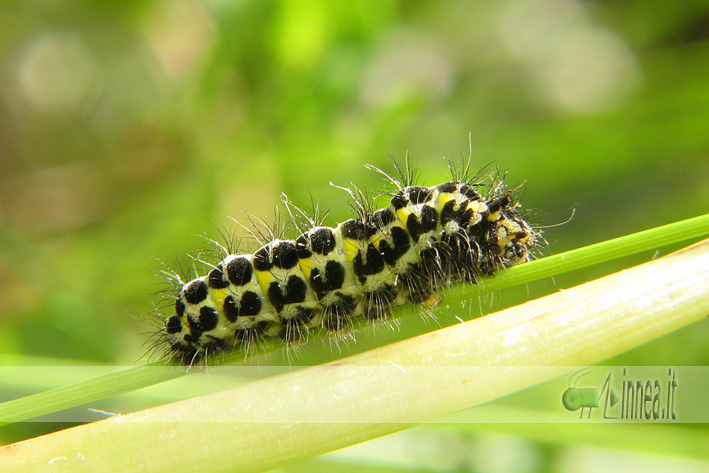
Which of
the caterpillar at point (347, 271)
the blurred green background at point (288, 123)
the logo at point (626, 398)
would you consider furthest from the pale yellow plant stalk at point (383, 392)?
the blurred green background at point (288, 123)

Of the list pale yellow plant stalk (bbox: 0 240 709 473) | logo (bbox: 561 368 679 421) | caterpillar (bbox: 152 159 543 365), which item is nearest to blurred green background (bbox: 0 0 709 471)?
logo (bbox: 561 368 679 421)

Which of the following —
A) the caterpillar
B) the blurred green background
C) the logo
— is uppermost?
the blurred green background

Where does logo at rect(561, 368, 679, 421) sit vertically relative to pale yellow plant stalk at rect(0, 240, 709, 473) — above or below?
below

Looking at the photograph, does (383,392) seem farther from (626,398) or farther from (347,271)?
(626,398)

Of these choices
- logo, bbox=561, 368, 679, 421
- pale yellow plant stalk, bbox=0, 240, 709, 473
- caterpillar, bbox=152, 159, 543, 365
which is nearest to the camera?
pale yellow plant stalk, bbox=0, 240, 709, 473

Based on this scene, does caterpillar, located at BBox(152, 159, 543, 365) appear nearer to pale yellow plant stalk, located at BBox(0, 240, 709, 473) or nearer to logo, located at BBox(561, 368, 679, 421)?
pale yellow plant stalk, located at BBox(0, 240, 709, 473)

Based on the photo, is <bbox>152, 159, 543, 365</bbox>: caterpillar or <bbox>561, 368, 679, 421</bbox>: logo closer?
<bbox>561, 368, 679, 421</bbox>: logo

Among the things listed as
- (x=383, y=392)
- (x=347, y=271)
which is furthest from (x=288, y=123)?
(x=383, y=392)
